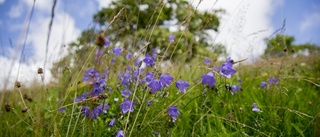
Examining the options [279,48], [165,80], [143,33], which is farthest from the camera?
[279,48]

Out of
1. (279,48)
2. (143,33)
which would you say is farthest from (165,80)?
(279,48)

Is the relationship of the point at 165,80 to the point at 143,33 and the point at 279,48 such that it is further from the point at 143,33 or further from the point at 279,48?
the point at 279,48

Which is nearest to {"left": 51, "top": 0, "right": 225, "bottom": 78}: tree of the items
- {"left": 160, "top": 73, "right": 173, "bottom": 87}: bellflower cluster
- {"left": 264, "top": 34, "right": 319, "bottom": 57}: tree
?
{"left": 160, "top": 73, "right": 173, "bottom": 87}: bellflower cluster

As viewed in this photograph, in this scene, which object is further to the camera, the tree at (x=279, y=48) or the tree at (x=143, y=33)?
the tree at (x=279, y=48)

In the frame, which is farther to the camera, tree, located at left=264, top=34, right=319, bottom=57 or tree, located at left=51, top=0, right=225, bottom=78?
tree, located at left=264, top=34, right=319, bottom=57

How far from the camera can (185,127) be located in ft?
6.39

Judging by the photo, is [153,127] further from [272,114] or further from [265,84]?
[265,84]

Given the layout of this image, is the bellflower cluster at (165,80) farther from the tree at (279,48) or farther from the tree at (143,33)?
the tree at (279,48)

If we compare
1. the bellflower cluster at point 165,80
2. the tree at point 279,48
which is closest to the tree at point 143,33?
the bellflower cluster at point 165,80

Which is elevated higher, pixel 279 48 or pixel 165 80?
pixel 165 80

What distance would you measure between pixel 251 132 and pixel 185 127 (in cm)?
45

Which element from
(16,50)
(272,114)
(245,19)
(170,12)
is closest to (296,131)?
(272,114)

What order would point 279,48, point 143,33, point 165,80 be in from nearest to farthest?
1. point 165,80
2. point 143,33
3. point 279,48

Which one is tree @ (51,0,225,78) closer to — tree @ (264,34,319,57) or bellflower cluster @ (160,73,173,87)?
bellflower cluster @ (160,73,173,87)
